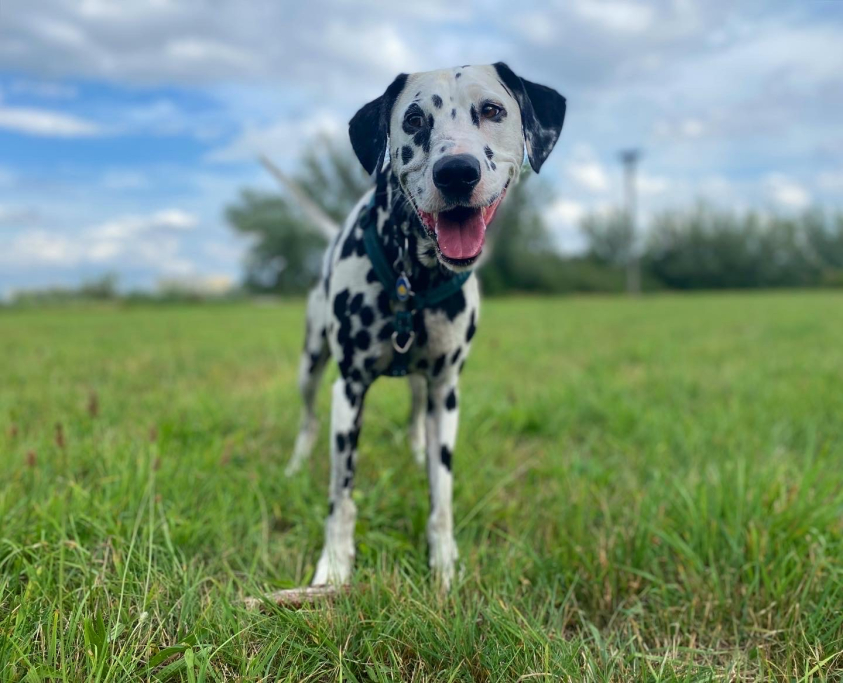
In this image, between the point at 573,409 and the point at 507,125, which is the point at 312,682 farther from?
the point at 573,409

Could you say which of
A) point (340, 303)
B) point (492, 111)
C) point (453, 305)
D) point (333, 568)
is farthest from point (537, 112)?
point (333, 568)

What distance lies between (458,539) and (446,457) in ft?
1.19

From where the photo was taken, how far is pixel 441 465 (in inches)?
105

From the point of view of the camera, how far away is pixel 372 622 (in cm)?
187

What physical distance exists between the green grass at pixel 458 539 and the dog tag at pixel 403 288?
0.97 m

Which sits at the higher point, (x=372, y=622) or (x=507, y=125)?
(x=507, y=125)

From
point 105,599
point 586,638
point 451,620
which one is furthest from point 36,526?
point 586,638

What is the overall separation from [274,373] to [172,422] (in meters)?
2.77

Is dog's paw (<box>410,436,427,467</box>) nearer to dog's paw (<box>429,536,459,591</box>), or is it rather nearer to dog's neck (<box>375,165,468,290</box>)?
dog's paw (<box>429,536,459,591</box>)

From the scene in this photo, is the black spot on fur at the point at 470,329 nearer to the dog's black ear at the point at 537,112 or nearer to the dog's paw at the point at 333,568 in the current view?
the dog's black ear at the point at 537,112

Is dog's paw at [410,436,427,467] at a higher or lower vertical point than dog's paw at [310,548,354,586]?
higher

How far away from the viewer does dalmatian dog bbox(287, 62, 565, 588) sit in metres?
2.07

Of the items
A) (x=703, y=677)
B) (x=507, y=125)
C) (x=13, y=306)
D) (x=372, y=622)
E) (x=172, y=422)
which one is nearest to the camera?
(x=703, y=677)

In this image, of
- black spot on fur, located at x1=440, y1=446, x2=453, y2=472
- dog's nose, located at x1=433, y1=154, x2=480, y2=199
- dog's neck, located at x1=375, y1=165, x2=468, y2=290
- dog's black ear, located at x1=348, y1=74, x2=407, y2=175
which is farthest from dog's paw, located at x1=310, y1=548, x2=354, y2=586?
dog's black ear, located at x1=348, y1=74, x2=407, y2=175
